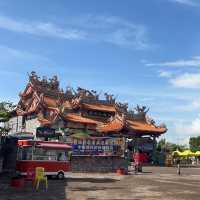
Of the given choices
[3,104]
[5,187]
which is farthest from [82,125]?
[5,187]

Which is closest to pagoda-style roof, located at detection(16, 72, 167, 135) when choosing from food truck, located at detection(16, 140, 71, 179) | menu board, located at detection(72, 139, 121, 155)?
menu board, located at detection(72, 139, 121, 155)

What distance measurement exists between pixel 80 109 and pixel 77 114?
1023 mm

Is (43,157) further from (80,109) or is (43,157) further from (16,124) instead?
(16,124)

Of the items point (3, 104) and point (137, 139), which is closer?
point (3, 104)

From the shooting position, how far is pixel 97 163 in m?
44.2

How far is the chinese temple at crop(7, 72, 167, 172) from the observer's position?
2589 inches

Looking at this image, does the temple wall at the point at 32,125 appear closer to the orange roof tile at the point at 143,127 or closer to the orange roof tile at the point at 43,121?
the orange roof tile at the point at 43,121

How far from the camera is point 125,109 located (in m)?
73.6

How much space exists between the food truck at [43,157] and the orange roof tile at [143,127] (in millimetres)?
36351

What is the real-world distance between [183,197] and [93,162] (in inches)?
926

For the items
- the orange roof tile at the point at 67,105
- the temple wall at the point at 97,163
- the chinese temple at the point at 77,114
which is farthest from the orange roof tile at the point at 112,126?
the temple wall at the point at 97,163

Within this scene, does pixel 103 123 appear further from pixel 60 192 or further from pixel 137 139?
pixel 60 192

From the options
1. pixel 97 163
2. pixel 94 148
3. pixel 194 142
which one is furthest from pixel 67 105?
pixel 194 142

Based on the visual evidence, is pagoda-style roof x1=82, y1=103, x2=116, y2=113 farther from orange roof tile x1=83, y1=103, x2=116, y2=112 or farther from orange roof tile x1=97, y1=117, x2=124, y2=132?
orange roof tile x1=97, y1=117, x2=124, y2=132
